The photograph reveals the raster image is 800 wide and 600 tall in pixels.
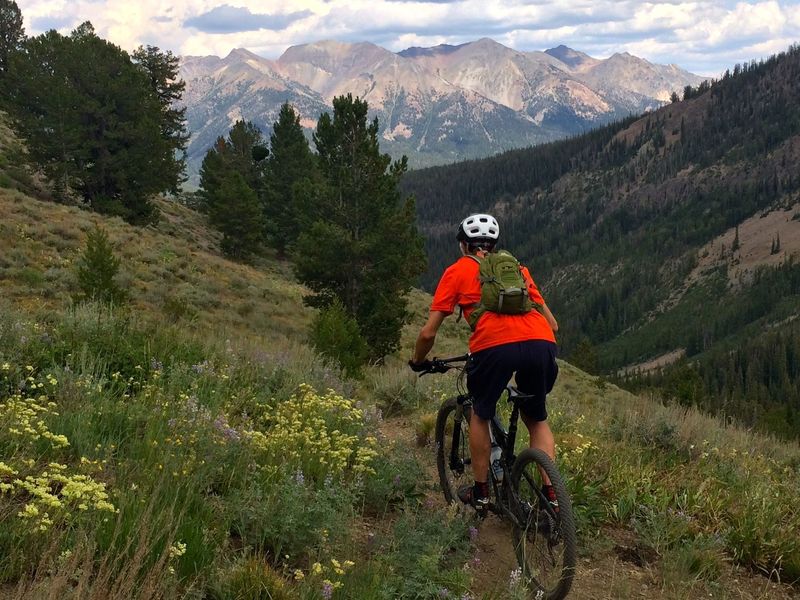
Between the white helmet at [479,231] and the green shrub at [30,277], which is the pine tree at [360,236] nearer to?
the green shrub at [30,277]

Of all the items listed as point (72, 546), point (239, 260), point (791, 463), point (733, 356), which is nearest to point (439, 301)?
point (72, 546)

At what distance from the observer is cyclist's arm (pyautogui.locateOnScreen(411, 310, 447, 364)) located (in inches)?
179

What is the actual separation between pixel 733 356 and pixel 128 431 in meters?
158

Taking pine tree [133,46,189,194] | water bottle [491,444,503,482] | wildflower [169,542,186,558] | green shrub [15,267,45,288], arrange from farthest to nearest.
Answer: pine tree [133,46,189,194] < green shrub [15,267,45,288] < water bottle [491,444,503,482] < wildflower [169,542,186,558]

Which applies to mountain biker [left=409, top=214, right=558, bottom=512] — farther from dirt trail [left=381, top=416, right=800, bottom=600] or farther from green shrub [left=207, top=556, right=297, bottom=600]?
green shrub [left=207, top=556, right=297, bottom=600]

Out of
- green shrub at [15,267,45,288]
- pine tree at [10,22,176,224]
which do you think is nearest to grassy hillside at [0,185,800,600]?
green shrub at [15,267,45,288]

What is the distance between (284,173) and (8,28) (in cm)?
2135

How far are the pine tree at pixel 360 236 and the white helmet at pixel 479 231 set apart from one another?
17365 millimetres

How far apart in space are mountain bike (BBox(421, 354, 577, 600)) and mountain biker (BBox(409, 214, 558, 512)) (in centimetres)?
9

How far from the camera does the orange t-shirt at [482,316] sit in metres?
4.09

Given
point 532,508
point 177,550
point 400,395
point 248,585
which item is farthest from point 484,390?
point 400,395

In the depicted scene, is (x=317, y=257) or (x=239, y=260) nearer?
(x=317, y=257)

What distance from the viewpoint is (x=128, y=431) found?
13.3 ft

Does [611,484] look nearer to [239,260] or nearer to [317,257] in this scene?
[317,257]
